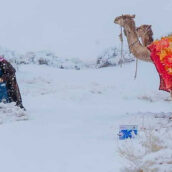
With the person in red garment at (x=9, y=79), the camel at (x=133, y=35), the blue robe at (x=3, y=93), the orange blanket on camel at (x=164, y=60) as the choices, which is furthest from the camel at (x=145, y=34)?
the blue robe at (x=3, y=93)

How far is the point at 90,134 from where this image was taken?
585 cm

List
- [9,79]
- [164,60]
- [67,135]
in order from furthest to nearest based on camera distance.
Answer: [9,79]
[164,60]
[67,135]

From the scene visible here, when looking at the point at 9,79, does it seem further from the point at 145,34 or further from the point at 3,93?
the point at 145,34

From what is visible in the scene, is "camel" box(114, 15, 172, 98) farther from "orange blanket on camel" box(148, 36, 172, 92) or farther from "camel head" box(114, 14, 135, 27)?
"orange blanket on camel" box(148, 36, 172, 92)

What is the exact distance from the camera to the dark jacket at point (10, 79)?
25.6 feet

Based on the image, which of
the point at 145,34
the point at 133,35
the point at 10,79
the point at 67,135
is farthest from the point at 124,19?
the point at 67,135

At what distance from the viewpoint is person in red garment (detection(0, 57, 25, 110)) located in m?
7.79

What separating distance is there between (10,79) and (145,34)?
217cm

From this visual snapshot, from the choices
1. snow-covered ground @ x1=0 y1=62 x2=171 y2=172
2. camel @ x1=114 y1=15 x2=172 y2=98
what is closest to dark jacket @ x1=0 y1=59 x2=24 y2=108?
snow-covered ground @ x1=0 y1=62 x2=171 y2=172

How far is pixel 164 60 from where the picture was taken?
6.54 m

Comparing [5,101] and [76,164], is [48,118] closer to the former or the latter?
[5,101]

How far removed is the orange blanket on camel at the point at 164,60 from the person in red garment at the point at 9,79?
2338 mm

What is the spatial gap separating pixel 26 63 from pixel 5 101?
58.7 ft

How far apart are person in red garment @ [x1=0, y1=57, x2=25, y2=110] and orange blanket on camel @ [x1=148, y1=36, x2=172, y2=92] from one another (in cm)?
234
